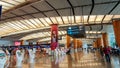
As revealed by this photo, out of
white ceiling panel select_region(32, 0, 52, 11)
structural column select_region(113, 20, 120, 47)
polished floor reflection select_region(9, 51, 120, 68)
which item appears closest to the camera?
polished floor reflection select_region(9, 51, 120, 68)

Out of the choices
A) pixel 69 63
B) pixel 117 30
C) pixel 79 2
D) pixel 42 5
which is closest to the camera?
pixel 69 63

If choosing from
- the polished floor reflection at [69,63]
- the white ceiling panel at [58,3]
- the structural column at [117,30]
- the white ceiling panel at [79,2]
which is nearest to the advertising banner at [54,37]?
the structural column at [117,30]

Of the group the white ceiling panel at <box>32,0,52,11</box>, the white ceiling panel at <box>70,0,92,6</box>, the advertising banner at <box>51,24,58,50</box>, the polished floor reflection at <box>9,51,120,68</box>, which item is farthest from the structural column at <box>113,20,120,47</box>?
the white ceiling panel at <box>32,0,52,11</box>

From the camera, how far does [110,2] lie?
20.1 metres

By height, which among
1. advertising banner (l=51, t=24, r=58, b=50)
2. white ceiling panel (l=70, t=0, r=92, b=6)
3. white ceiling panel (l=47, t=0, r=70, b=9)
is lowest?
advertising banner (l=51, t=24, r=58, b=50)

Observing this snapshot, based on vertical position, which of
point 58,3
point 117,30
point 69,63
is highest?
point 58,3

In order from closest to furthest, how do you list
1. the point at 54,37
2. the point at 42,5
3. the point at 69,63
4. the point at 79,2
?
the point at 69,63
the point at 79,2
the point at 42,5
the point at 54,37

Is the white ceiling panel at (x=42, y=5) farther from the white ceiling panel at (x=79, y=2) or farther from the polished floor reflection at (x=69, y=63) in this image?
the polished floor reflection at (x=69, y=63)

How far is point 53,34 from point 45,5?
46.6ft

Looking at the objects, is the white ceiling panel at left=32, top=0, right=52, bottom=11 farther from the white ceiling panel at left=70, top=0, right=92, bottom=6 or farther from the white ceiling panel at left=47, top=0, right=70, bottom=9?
the white ceiling panel at left=70, top=0, right=92, bottom=6

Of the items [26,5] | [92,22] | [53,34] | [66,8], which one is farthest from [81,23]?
[26,5]

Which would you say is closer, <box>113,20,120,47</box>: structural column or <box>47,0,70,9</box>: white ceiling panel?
<box>47,0,70,9</box>: white ceiling panel

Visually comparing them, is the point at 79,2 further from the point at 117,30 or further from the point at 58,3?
the point at 117,30

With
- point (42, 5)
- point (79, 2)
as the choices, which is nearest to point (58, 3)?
point (42, 5)
